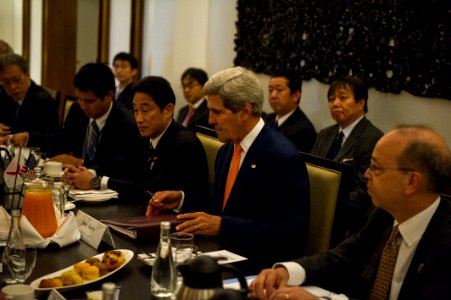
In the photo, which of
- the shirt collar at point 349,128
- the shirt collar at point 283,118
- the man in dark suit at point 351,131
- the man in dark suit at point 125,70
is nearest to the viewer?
the man in dark suit at point 351,131

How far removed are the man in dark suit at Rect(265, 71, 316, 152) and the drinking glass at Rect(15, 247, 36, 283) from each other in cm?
285

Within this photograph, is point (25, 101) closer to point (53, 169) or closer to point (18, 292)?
point (53, 169)

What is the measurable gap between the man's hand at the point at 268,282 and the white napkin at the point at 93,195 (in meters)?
1.03

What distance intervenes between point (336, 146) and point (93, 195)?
5.99 ft

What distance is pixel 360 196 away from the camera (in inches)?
127

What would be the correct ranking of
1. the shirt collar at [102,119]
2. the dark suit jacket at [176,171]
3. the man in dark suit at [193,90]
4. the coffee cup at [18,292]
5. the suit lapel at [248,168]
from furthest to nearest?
the man in dark suit at [193,90]
the shirt collar at [102,119]
the dark suit jacket at [176,171]
the suit lapel at [248,168]
the coffee cup at [18,292]

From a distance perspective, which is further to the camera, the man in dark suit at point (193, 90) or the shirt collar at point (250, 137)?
the man in dark suit at point (193, 90)

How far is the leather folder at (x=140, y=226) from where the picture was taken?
1897 millimetres

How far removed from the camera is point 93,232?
1860 mm

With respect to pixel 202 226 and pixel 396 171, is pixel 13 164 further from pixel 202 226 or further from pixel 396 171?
pixel 396 171

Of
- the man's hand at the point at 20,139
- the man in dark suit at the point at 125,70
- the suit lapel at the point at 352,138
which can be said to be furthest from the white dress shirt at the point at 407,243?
the man in dark suit at the point at 125,70

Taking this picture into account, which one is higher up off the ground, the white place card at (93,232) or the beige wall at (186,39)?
the beige wall at (186,39)

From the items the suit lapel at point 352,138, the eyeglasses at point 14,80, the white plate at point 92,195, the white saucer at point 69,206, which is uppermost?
the eyeglasses at point 14,80

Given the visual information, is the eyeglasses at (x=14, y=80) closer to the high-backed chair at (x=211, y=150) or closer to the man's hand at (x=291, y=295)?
the high-backed chair at (x=211, y=150)
